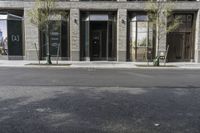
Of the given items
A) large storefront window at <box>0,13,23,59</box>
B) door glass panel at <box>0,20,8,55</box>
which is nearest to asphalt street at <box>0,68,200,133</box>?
large storefront window at <box>0,13,23,59</box>

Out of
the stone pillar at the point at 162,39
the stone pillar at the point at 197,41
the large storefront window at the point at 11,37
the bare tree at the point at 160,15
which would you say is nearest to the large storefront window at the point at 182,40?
the stone pillar at the point at 197,41

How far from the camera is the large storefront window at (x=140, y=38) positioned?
25342mm

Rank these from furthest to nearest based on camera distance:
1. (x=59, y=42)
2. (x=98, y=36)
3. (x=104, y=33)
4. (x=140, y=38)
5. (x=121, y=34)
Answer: (x=98, y=36), (x=104, y=33), (x=59, y=42), (x=140, y=38), (x=121, y=34)

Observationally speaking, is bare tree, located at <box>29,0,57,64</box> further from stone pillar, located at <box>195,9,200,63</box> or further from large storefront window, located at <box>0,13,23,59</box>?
stone pillar, located at <box>195,9,200,63</box>

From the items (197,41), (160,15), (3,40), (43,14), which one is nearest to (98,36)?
(160,15)

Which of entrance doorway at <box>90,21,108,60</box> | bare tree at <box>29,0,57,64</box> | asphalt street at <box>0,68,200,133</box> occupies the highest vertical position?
bare tree at <box>29,0,57,64</box>

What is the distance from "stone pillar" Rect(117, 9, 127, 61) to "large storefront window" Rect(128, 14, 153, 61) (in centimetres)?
71

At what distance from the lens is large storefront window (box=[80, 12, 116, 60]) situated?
2545cm

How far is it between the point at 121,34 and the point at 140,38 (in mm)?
1794

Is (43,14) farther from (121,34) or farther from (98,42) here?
(121,34)

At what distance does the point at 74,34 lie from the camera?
24.9 meters

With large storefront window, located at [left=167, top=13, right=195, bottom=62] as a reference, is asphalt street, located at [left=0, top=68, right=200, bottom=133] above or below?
below

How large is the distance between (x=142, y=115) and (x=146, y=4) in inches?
738

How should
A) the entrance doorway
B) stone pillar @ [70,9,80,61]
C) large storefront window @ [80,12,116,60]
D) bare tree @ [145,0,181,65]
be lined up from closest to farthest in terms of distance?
bare tree @ [145,0,181,65]
stone pillar @ [70,9,80,61]
large storefront window @ [80,12,116,60]
the entrance doorway
